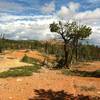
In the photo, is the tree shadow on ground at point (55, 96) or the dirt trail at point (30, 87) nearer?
the tree shadow on ground at point (55, 96)

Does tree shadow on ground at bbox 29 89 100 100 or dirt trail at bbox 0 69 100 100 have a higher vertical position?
dirt trail at bbox 0 69 100 100

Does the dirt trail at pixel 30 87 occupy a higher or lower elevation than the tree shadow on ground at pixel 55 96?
higher

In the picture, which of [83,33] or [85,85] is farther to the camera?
[83,33]

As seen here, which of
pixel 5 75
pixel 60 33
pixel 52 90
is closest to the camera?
pixel 52 90

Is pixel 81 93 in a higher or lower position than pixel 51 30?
lower

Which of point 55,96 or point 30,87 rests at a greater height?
point 30,87

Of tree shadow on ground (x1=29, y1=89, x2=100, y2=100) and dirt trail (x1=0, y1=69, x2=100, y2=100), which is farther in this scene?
dirt trail (x1=0, y1=69, x2=100, y2=100)

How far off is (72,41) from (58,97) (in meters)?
35.9

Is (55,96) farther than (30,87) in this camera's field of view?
No

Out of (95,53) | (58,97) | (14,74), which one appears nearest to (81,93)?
(58,97)

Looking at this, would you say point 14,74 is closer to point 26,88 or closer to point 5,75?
point 5,75

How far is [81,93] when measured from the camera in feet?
68.9

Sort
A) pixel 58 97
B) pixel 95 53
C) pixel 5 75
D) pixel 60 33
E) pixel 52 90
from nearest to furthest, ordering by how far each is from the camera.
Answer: pixel 58 97
pixel 52 90
pixel 5 75
pixel 60 33
pixel 95 53

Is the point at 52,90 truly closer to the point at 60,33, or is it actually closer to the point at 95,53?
the point at 60,33
